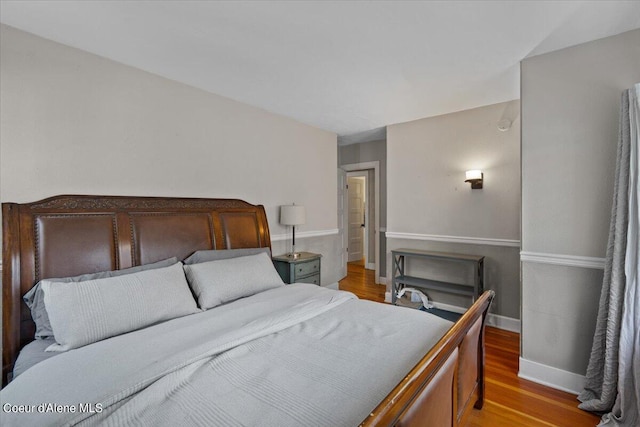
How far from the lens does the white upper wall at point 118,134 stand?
1867mm

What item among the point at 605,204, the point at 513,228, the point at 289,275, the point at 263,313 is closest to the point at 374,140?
the point at 513,228

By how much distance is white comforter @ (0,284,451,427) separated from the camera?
3.20 ft

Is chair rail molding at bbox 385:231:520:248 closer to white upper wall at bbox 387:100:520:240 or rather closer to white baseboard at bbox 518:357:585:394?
white upper wall at bbox 387:100:520:240

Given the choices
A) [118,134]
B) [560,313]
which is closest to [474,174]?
[560,313]

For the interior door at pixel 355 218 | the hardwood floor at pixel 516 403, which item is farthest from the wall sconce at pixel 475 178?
the interior door at pixel 355 218

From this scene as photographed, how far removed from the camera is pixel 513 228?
3.19 meters

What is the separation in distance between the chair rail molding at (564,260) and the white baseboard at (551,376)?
2.55 ft

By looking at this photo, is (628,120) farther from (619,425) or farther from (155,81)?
(155,81)

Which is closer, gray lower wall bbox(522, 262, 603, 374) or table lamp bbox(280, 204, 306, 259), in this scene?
gray lower wall bbox(522, 262, 603, 374)

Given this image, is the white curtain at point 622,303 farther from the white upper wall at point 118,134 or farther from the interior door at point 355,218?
the interior door at point 355,218

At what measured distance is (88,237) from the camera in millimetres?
1975

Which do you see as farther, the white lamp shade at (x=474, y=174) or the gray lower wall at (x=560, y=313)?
the white lamp shade at (x=474, y=174)

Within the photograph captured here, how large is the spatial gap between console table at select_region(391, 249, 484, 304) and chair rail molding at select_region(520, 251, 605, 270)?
36.7 inches

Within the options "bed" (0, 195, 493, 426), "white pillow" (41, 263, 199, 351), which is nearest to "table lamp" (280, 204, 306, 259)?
"bed" (0, 195, 493, 426)
